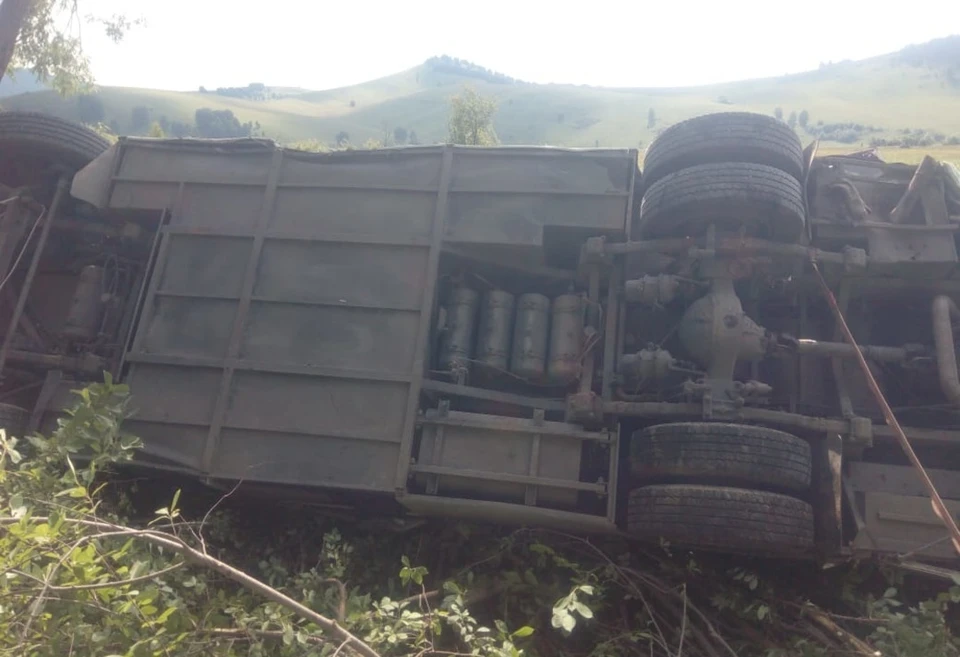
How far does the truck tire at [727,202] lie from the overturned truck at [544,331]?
0.02 metres

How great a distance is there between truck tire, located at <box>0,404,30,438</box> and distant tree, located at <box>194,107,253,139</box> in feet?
250

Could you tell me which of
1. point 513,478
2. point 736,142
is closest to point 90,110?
point 513,478

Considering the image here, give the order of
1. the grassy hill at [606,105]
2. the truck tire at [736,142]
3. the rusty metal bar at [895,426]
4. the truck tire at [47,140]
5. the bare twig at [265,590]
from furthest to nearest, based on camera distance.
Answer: the grassy hill at [606,105]
the truck tire at [47,140]
the truck tire at [736,142]
the rusty metal bar at [895,426]
the bare twig at [265,590]

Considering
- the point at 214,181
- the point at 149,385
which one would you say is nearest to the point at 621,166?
the point at 214,181

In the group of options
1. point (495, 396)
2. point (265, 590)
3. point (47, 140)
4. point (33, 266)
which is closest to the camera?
point (265, 590)

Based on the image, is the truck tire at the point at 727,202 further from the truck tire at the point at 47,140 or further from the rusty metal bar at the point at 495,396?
the truck tire at the point at 47,140

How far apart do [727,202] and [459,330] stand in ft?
6.28

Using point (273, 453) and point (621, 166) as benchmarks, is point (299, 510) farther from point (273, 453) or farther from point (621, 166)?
point (621, 166)

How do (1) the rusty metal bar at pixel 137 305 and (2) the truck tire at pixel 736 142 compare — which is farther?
(1) the rusty metal bar at pixel 137 305

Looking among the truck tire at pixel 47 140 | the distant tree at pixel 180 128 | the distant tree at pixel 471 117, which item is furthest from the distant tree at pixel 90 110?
the truck tire at pixel 47 140

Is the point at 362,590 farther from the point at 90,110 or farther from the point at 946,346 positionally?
the point at 90,110

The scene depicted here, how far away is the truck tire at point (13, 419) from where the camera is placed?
5.48 metres

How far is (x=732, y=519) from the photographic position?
13.1 ft

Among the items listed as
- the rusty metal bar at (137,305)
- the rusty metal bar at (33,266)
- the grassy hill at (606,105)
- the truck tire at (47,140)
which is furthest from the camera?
the grassy hill at (606,105)
